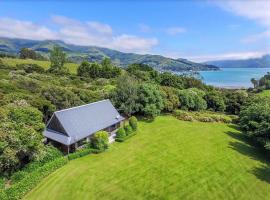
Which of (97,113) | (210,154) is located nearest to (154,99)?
(97,113)

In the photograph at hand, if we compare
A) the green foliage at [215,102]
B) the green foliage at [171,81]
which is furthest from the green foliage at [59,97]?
the green foliage at [171,81]

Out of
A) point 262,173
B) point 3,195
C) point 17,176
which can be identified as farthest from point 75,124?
point 262,173

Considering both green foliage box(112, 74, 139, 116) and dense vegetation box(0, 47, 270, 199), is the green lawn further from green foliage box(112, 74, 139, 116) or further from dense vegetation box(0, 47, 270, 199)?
green foliage box(112, 74, 139, 116)

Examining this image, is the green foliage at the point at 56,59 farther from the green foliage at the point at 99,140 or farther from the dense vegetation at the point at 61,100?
the green foliage at the point at 99,140

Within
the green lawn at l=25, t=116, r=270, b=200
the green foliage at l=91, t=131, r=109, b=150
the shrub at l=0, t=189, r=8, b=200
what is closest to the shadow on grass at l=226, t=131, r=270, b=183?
the green lawn at l=25, t=116, r=270, b=200

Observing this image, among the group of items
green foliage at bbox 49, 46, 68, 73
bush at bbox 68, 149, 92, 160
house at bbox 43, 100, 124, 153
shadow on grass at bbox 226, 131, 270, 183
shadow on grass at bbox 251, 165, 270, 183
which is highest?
green foliage at bbox 49, 46, 68, 73

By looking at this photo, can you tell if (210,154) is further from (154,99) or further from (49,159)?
(49,159)

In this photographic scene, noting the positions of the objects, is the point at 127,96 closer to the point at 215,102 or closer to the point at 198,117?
the point at 198,117
